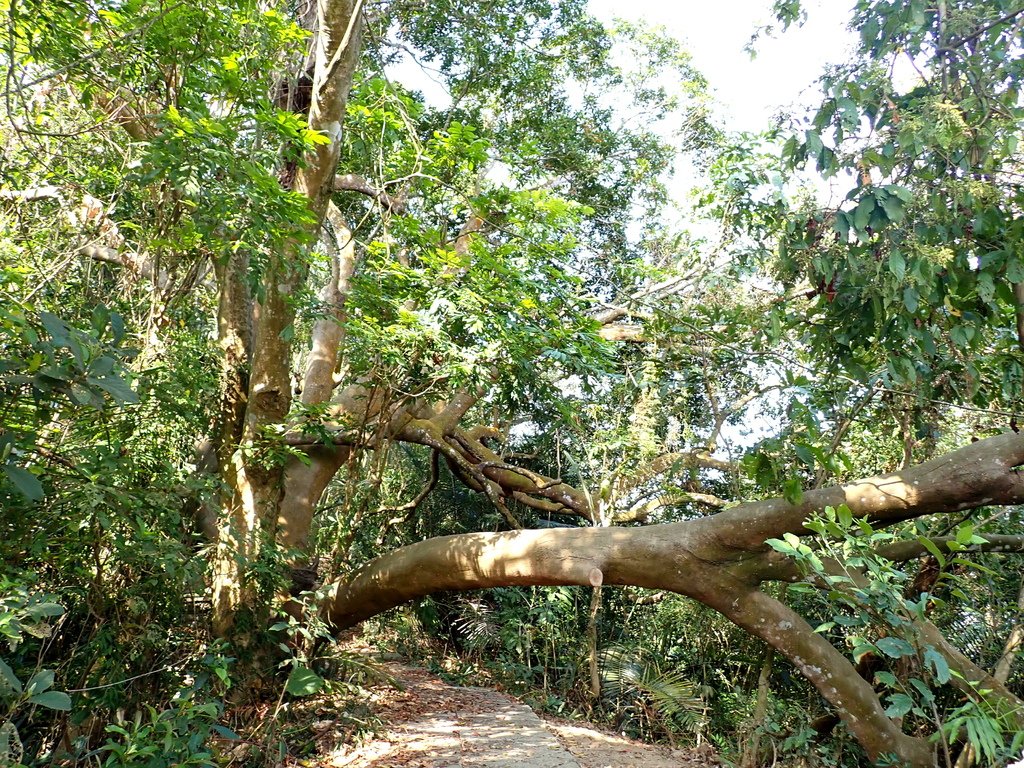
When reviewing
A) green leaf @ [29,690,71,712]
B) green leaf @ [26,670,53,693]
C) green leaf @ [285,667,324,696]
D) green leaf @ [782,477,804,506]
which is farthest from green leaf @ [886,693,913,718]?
green leaf @ [285,667,324,696]

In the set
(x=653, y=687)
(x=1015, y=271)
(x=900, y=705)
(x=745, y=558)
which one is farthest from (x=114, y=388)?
(x=653, y=687)

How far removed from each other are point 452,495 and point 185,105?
7182mm

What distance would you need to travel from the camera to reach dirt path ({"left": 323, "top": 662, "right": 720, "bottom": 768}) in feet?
17.2

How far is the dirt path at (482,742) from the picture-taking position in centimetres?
523

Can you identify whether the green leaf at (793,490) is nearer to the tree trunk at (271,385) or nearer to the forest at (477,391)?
the forest at (477,391)

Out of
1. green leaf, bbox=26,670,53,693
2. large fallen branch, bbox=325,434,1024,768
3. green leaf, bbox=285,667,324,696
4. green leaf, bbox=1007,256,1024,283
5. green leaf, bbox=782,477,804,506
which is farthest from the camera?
green leaf, bbox=285,667,324,696

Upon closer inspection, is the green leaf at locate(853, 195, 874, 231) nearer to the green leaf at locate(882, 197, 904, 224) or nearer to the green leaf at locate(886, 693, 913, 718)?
the green leaf at locate(882, 197, 904, 224)

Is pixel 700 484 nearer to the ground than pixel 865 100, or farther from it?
nearer to the ground

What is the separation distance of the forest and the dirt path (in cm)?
37

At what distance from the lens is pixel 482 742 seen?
575 centimetres

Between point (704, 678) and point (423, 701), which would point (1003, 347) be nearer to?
point (704, 678)

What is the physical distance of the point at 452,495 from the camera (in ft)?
34.8

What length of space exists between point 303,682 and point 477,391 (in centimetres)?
264

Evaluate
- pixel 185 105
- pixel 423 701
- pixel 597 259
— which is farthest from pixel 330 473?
pixel 597 259
